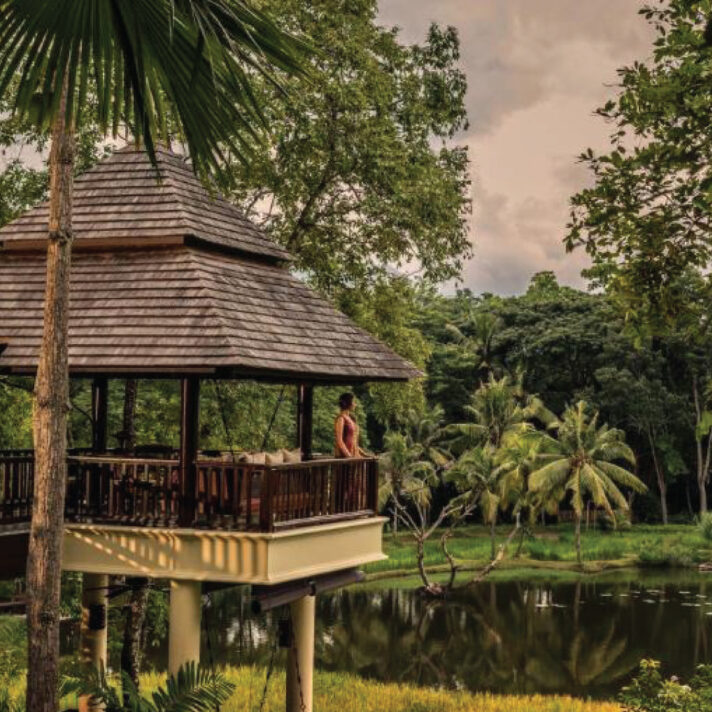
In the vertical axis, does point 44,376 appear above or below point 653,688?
above

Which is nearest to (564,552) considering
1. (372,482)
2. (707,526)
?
(707,526)

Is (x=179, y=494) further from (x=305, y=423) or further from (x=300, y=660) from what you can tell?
(x=300, y=660)

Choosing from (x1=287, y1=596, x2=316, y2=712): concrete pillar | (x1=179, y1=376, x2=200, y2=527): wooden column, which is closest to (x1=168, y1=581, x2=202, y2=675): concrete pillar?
(x1=179, y1=376, x2=200, y2=527): wooden column

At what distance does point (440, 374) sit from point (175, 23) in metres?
43.2

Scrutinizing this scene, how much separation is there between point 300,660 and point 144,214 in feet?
17.8

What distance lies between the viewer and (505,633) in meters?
28.6

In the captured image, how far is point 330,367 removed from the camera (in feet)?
39.5

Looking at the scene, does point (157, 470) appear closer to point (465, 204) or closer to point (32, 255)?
point (32, 255)

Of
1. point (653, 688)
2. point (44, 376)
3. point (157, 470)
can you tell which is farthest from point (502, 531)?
point (44, 376)

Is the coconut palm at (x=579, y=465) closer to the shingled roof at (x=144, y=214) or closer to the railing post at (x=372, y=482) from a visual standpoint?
the railing post at (x=372, y=482)

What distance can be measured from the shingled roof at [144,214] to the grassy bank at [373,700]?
663cm

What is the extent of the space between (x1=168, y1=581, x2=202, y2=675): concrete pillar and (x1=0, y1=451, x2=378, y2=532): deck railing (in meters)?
0.63

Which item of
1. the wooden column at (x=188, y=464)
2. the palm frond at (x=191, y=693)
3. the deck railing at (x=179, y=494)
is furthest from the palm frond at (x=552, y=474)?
the palm frond at (x=191, y=693)

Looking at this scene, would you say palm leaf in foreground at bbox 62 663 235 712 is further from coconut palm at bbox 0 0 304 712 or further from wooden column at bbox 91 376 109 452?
coconut palm at bbox 0 0 304 712
